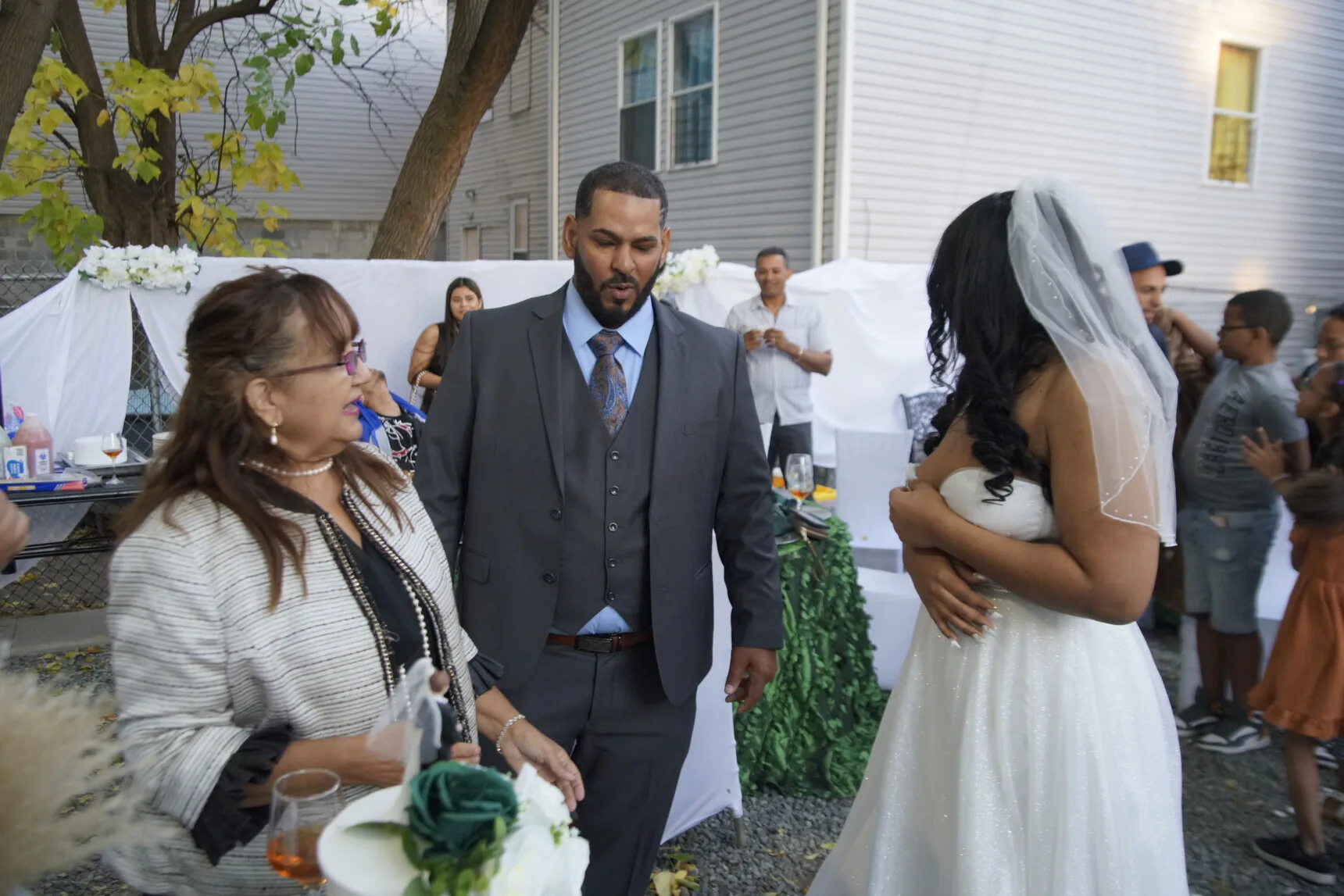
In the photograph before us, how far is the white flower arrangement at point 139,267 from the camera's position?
621 centimetres

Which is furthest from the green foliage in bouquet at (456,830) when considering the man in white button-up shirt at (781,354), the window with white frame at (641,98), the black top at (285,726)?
the window with white frame at (641,98)

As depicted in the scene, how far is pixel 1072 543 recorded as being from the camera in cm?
190

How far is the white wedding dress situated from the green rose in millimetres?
1360

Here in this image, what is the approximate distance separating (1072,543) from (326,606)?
55.4 inches

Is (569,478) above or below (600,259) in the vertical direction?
below

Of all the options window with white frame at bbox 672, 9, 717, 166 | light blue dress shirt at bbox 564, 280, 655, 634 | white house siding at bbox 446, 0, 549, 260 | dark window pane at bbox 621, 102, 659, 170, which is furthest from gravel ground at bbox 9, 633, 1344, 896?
white house siding at bbox 446, 0, 549, 260

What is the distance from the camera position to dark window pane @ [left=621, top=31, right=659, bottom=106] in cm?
1214

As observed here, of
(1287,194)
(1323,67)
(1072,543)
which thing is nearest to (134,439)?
(1072,543)

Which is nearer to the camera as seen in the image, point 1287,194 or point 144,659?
point 144,659

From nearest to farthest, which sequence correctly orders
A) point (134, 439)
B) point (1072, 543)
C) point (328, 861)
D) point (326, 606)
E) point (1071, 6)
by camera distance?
point (328, 861), point (326, 606), point (1072, 543), point (134, 439), point (1071, 6)

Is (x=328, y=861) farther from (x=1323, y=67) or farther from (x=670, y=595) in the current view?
(x=1323, y=67)

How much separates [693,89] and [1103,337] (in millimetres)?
10318

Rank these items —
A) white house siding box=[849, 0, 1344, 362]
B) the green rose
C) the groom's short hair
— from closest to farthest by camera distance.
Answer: the green rose → the groom's short hair → white house siding box=[849, 0, 1344, 362]

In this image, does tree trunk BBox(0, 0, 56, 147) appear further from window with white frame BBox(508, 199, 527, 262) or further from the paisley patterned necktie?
window with white frame BBox(508, 199, 527, 262)
